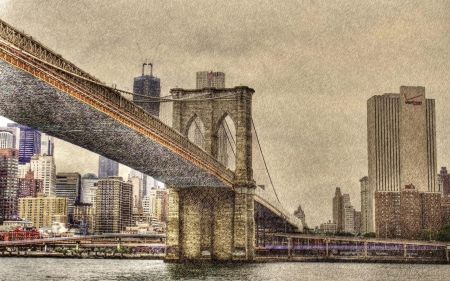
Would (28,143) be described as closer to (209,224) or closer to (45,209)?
(45,209)

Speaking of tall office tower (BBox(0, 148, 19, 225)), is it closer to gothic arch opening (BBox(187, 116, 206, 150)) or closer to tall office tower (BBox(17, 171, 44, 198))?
tall office tower (BBox(17, 171, 44, 198))

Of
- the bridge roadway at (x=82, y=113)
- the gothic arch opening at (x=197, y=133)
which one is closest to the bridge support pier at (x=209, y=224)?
the bridge roadway at (x=82, y=113)

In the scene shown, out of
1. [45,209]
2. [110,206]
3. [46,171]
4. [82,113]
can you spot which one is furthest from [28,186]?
[82,113]

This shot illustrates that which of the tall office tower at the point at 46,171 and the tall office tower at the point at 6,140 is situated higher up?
the tall office tower at the point at 6,140

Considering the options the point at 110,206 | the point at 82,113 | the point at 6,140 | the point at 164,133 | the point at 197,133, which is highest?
the point at 6,140

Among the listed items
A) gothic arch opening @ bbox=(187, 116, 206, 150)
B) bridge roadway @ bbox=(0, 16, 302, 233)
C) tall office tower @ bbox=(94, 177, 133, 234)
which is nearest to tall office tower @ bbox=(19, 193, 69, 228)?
tall office tower @ bbox=(94, 177, 133, 234)

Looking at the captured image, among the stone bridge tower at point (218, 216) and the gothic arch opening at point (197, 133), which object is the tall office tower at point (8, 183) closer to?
the gothic arch opening at point (197, 133)
